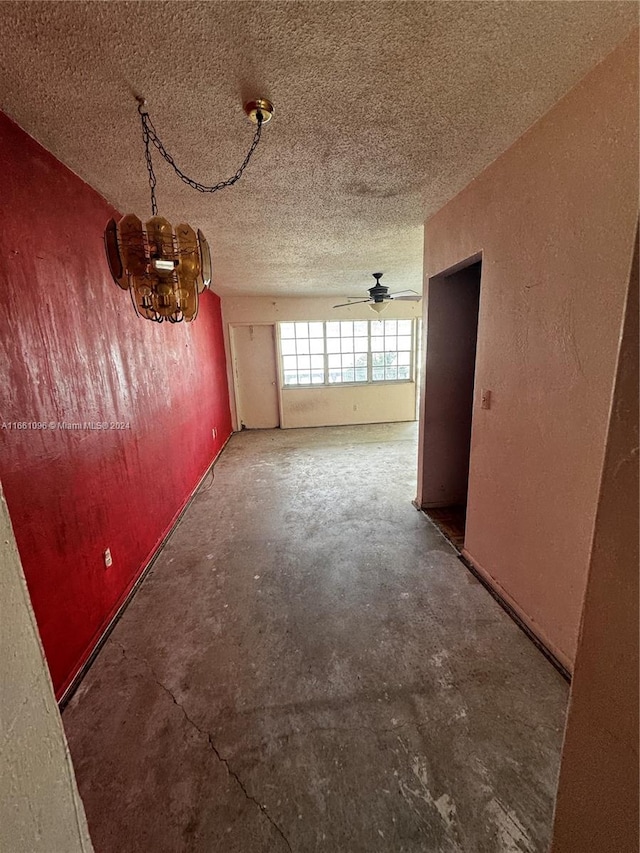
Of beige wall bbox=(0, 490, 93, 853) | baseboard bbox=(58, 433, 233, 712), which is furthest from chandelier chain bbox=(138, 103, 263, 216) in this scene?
baseboard bbox=(58, 433, 233, 712)

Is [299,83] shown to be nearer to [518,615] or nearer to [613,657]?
[613,657]

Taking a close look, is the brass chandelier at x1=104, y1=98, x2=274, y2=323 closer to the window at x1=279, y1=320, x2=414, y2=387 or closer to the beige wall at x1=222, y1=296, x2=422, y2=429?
the beige wall at x1=222, y1=296, x2=422, y2=429

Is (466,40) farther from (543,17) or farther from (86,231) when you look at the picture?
(86,231)

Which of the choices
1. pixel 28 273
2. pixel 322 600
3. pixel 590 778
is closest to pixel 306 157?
pixel 28 273

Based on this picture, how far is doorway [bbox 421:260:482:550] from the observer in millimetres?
2619

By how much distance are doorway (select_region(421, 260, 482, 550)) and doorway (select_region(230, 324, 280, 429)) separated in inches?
149

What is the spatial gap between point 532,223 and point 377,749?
227cm

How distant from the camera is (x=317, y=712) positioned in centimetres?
132

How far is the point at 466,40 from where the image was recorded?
3.41 ft

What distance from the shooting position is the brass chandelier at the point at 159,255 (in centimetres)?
135

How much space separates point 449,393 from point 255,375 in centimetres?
406

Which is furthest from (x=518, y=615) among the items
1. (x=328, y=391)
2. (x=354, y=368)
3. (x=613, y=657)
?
(x=354, y=368)

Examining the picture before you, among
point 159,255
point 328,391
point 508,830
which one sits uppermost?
point 159,255

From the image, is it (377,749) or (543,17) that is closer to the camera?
(543,17)
